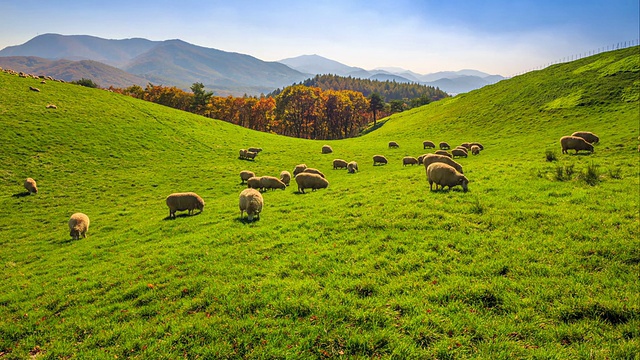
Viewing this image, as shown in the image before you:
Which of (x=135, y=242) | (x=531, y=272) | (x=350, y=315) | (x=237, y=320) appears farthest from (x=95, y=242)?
(x=531, y=272)

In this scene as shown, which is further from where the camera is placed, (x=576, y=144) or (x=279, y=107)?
(x=279, y=107)

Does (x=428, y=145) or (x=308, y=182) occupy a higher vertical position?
(x=428, y=145)

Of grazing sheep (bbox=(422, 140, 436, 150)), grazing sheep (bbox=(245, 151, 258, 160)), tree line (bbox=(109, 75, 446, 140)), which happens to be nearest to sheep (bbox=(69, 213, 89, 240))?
grazing sheep (bbox=(245, 151, 258, 160))

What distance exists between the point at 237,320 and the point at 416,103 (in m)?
141

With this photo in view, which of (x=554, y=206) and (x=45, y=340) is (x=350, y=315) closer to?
(x=45, y=340)

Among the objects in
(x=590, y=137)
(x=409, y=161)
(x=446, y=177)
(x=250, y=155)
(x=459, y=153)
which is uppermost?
(x=590, y=137)

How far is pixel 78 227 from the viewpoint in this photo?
53.7 ft

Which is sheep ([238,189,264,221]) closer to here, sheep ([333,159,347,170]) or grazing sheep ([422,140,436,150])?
sheep ([333,159,347,170])

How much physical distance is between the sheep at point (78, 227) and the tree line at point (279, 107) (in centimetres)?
7768

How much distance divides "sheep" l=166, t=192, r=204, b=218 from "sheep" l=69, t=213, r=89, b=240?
187 inches

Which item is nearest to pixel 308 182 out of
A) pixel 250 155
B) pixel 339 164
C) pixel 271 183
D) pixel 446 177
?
pixel 271 183

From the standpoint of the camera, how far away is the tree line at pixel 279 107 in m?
90.2

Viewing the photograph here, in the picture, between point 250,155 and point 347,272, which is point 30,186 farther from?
point 347,272

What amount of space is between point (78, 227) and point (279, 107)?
260 ft
